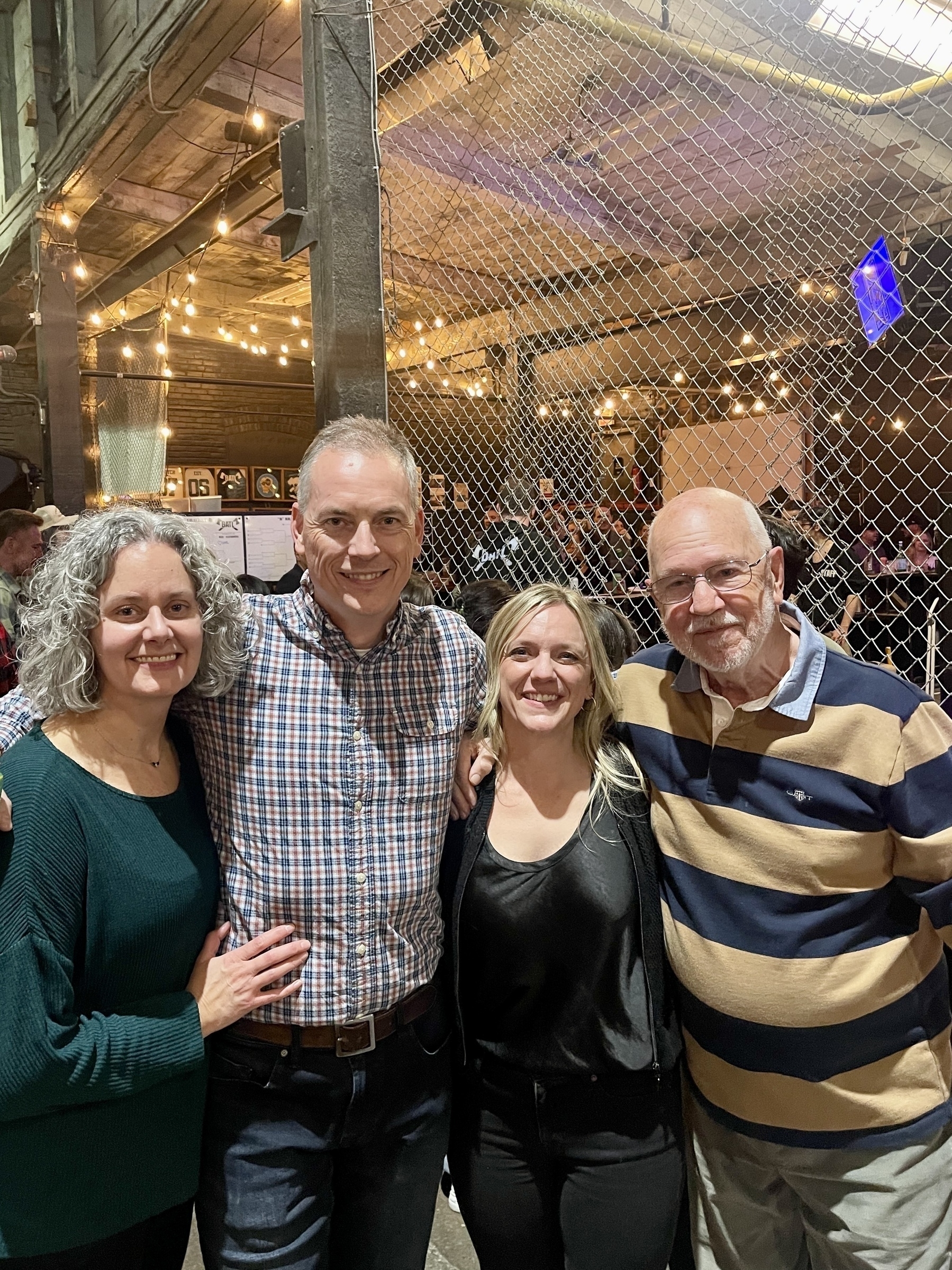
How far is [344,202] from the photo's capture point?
2688 mm

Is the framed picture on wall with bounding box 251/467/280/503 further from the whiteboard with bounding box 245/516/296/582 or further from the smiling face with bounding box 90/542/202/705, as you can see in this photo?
the smiling face with bounding box 90/542/202/705

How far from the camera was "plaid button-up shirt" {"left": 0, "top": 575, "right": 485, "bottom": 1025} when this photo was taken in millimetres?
1435

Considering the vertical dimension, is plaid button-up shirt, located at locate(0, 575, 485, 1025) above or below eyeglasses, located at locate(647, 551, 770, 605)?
below

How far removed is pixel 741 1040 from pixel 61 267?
7326mm

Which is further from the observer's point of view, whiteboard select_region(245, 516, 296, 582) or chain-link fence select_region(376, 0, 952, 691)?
whiteboard select_region(245, 516, 296, 582)

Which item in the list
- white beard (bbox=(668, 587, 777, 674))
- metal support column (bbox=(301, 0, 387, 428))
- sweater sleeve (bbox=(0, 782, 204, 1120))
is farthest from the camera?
metal support column (bbox=(301, 0, 387, 428))

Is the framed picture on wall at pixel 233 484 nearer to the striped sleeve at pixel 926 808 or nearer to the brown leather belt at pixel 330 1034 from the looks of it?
the brown leather belt at pixel 330 1034

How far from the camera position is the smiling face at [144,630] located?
4.31 feet

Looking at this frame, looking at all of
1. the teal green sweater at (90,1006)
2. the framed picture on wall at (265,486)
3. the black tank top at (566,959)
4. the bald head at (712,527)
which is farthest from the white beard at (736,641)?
the framed picture on wall at (265,486)

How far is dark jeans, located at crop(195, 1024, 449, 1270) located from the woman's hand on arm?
12 centimetres

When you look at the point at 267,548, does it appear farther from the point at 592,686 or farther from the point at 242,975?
the point at 242,975

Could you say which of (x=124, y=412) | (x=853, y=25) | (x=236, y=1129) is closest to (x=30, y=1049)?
(x=236, y=1129)

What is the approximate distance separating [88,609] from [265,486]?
976 centimetres

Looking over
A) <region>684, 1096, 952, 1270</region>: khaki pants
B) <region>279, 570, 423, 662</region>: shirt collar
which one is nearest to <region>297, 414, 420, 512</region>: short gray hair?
<region>279, 570, 423, 662</region>: shirt collar
